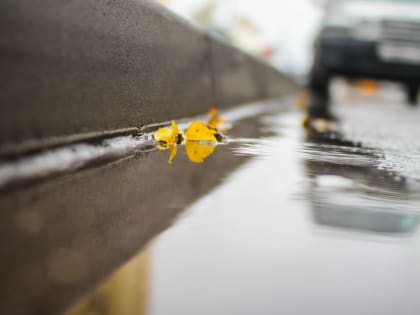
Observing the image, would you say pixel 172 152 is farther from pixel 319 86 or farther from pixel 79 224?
pixel 319 86

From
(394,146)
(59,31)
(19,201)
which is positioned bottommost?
(394,146)

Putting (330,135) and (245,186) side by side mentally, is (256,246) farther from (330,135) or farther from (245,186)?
(330,135)

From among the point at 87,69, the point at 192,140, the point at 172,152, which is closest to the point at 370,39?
the point at 192,140

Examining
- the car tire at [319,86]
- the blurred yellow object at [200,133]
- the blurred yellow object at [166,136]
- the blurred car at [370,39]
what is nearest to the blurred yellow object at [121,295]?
the blurred yellow object at [166,136]

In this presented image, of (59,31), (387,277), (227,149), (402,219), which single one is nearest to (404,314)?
(387,277)

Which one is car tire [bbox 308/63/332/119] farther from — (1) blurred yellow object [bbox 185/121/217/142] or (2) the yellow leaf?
(2) the yellow leaf

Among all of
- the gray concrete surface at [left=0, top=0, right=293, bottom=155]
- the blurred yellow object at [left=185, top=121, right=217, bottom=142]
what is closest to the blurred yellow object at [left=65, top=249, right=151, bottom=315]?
the gray concrete surface at [left=0, top=0, right=293, bottom=155]

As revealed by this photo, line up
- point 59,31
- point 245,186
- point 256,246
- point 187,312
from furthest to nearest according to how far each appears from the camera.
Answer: point 245,186 < point 59,31 < point 256,246 < point 187,312

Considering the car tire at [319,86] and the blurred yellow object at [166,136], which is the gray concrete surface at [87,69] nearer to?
the blurred yellow object at [166,136]
